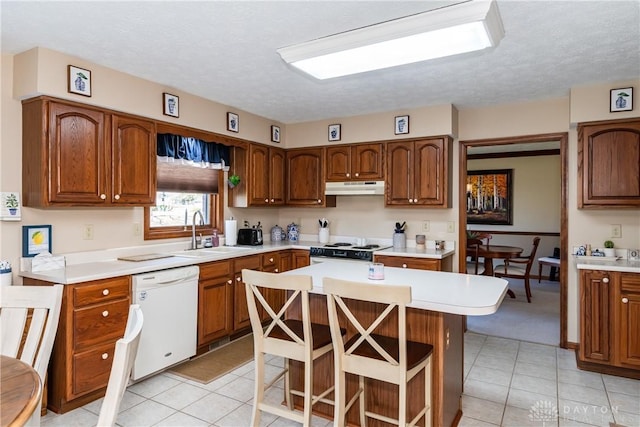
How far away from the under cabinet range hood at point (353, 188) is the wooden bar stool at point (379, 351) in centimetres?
253

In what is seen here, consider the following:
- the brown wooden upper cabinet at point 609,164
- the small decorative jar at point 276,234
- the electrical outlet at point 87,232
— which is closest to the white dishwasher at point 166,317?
the electrical outlet at point 87,232

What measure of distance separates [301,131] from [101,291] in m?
3.19

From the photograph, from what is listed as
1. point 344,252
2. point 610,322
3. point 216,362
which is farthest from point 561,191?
point 216,362

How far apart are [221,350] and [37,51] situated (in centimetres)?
284

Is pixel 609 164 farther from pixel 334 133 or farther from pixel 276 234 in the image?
pixel 276 234

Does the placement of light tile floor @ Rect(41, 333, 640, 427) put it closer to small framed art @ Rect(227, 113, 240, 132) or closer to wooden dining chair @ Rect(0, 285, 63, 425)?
wooden dining chair @ Rect(0, 285, 63, 425)

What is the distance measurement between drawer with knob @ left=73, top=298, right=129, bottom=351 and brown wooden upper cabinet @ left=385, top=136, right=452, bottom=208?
2.94m

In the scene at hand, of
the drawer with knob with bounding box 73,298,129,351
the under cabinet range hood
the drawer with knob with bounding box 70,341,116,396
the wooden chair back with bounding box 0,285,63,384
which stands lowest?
the drawer with knob with bounding box 70,341,116,396

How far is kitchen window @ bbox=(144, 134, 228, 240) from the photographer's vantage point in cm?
381

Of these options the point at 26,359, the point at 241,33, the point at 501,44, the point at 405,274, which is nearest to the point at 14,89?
the point at 241,33

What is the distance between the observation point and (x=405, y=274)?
263 cm

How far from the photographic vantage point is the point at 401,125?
4.33 metres

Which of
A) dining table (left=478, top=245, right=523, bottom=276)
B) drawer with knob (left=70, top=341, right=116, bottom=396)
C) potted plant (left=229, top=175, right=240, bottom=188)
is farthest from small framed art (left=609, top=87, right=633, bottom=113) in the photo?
drawer with knob (left=70, top=341, right=116, bottom=396)

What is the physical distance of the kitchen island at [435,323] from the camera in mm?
1936
